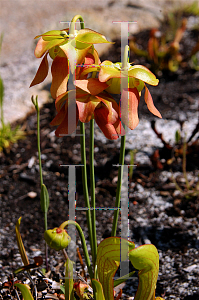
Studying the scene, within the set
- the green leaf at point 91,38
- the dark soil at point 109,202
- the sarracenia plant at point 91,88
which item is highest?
the green leaf at point 91,38

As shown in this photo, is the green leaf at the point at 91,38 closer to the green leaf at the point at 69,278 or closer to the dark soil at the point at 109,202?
the green leaf at the point at 69,278

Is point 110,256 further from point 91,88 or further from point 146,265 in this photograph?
point 91,88

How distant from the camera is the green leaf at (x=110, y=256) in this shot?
62 centimetres

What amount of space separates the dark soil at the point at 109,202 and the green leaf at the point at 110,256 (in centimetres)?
36

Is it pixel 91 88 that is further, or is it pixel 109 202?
pixel 109 202

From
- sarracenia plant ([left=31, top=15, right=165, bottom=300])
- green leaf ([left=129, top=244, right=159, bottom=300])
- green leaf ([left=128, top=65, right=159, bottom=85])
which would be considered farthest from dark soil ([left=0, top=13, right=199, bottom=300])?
green leaf ([left=128, top=65, right=159, bottom=85])

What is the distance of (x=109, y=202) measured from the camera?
55.9 inches

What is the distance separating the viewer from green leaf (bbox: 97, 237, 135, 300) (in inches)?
24.5

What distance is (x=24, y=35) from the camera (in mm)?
2801

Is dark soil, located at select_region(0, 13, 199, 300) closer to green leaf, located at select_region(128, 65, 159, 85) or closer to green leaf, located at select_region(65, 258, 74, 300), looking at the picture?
green leaf, located at select_region(65, 258, 74, 300)

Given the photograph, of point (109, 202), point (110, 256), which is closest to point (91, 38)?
point (110, 256)

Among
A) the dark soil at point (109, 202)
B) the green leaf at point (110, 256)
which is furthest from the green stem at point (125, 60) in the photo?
the dark soil at point (109, 202)

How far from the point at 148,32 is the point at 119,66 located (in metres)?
2.76

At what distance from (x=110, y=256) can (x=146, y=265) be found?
0.08 m
